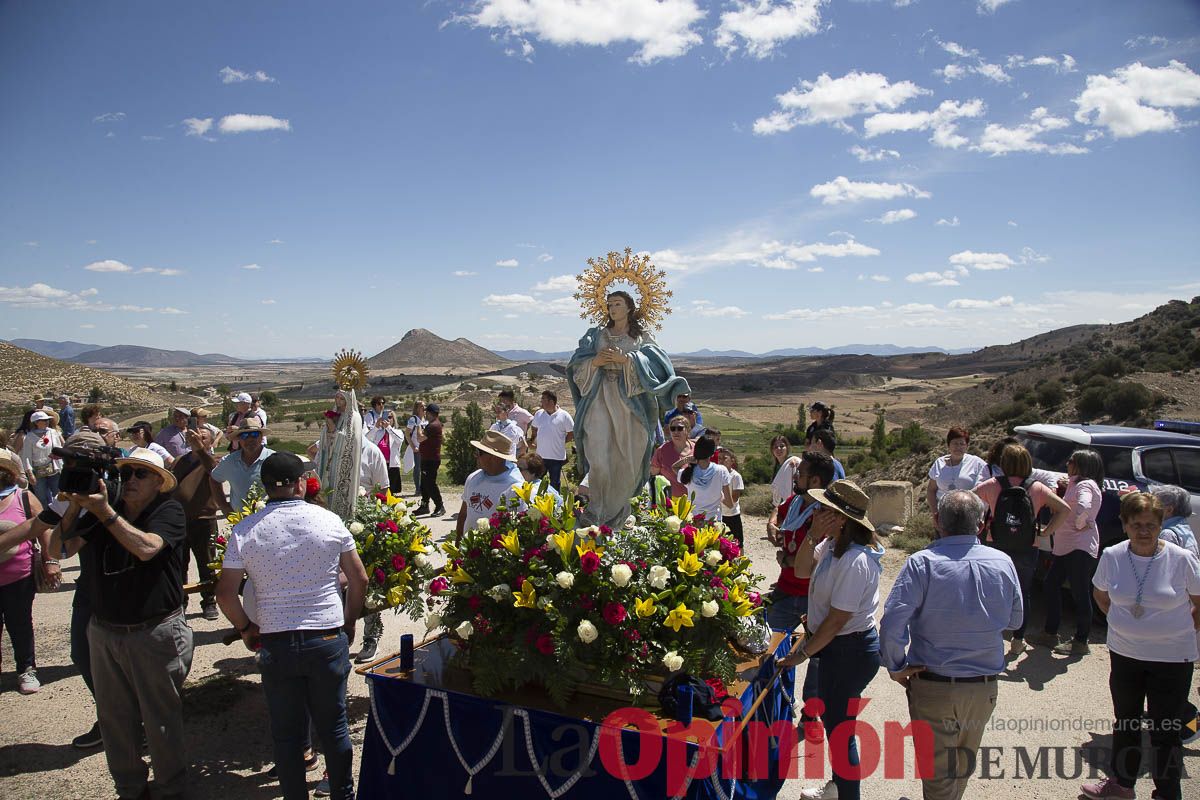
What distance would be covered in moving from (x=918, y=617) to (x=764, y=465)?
16740 millimetres

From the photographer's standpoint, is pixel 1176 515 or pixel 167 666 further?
pixel 1176 515

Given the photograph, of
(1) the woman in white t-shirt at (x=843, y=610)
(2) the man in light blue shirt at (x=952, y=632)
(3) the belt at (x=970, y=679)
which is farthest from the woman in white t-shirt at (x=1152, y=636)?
(1) the woman in white t-shirt at (x=843, y=610)

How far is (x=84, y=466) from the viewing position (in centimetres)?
380

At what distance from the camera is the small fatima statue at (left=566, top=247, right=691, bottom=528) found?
20.9 ft

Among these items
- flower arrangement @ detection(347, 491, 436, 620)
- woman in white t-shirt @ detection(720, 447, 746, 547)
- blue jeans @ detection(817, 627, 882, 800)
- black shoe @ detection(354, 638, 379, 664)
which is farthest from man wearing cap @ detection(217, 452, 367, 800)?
woman in white t-shirt @ detection(720, 447, 746, 547)

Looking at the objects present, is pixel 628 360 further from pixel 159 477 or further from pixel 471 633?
pixel 159 477

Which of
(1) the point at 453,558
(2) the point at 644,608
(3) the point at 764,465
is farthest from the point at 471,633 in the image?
(3) the point at 764,465

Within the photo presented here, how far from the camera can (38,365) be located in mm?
58719

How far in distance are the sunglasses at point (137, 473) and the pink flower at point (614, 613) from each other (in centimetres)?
276

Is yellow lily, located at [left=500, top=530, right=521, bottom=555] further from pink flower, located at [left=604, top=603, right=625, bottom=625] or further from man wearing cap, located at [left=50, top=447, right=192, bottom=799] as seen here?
man wearing cap, located at [left=50, top=447, right=192, bottom=799]

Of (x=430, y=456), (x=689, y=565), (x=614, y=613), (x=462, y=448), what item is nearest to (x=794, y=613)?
(x=689, y=565)

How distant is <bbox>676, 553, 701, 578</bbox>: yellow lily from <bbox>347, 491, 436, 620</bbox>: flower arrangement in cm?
204

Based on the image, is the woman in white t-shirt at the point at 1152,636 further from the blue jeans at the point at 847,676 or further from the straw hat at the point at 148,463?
the straw hat at the point at 148,463

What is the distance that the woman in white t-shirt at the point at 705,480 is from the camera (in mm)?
7020
